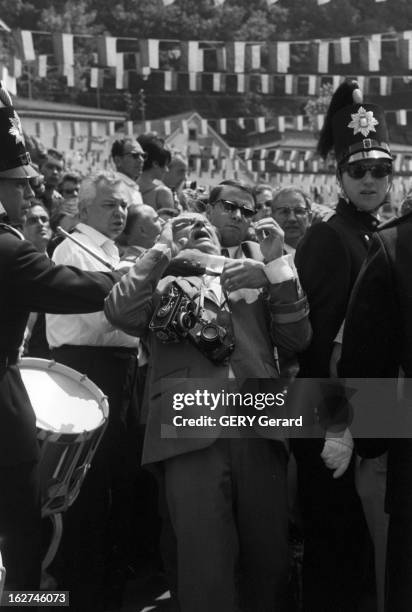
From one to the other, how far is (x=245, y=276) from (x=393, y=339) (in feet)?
2.76

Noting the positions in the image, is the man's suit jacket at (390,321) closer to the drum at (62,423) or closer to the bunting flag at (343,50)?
the drum at (62,423)

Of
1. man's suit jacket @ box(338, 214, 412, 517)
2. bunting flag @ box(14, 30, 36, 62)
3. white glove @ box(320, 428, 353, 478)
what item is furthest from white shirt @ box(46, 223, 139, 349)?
bunting flag @ box(14, 30, 36, 62)

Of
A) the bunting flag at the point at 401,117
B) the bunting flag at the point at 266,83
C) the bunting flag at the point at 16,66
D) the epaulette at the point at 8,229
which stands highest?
the bunting flag at the point at 266,83

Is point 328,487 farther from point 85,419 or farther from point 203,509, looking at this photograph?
point 85,419

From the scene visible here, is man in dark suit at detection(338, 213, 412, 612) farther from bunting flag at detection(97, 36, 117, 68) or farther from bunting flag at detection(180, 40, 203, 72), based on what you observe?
bunting flag at detection(180, 40, 203, 72)

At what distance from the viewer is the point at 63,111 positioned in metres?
53.7

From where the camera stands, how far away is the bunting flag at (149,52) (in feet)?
59.0

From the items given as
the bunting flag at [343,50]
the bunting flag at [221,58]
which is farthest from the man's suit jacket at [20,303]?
the bunting flag at [221,58]

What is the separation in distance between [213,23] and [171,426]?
3444 centimetres

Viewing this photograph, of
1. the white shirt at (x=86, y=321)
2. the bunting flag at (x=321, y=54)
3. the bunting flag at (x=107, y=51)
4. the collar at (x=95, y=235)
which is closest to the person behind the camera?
the white shirt at (x=86, y=321)

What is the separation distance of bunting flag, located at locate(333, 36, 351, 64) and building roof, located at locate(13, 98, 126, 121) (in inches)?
1282

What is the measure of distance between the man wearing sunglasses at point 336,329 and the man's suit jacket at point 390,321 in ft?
2.69

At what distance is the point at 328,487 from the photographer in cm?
378

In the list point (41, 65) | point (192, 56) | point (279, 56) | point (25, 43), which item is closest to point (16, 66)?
point (25, 43)
